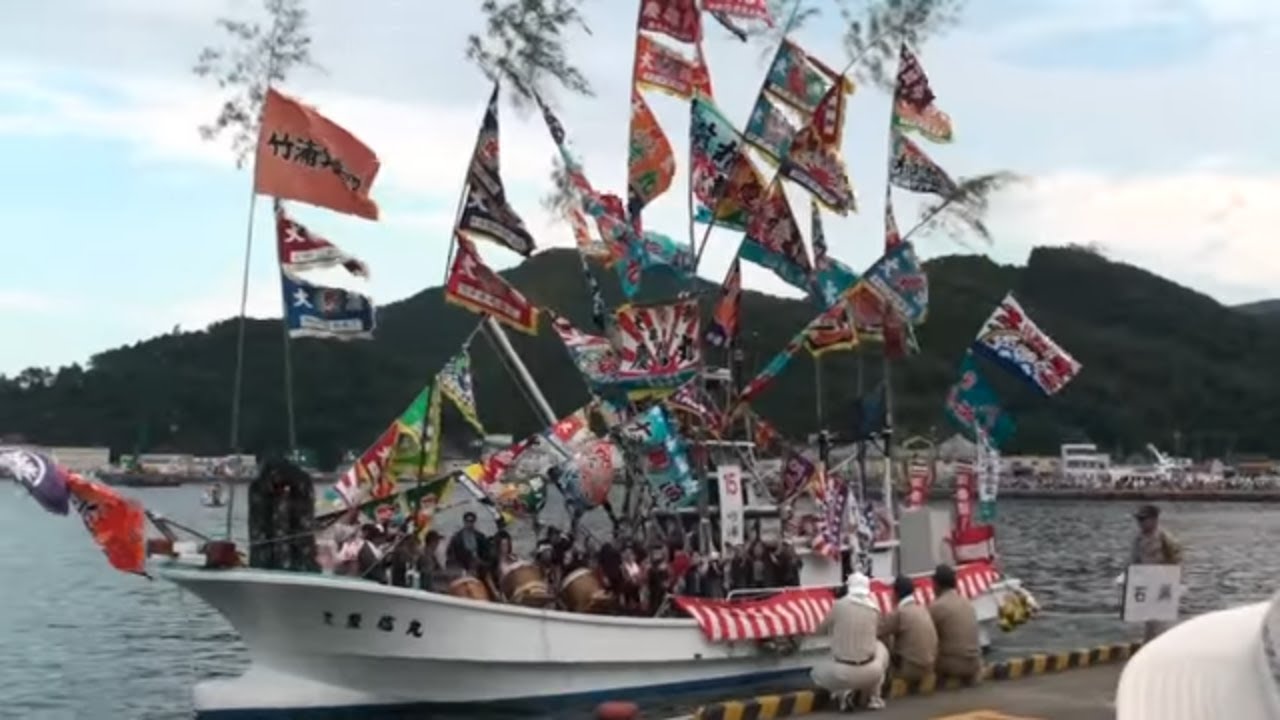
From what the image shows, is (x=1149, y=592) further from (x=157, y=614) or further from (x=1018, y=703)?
(x=157, y=614)

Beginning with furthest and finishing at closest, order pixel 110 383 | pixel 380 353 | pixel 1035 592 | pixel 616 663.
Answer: pixel 110 383
pixel 380 353
pixel 1035 592
pixel 616 663

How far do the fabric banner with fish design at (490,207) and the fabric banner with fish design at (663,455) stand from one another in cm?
327

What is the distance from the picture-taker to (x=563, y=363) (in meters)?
82.9

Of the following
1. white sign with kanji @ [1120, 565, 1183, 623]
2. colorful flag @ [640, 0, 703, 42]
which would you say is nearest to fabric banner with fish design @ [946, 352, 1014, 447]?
colorful flag @ [640, 0, 703, 42]

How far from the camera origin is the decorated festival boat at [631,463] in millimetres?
21156

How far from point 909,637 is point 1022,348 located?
8.56 m

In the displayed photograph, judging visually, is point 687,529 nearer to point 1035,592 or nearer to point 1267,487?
point 1035,592

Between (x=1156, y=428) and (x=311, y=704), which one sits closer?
(x=311, y=704)

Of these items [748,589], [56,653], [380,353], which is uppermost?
[380,353]

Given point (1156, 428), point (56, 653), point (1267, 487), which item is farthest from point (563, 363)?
point (1156, 428)

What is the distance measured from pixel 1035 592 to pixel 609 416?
95.1ft

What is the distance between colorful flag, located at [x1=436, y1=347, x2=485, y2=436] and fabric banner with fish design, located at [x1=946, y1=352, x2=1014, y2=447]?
309 inches

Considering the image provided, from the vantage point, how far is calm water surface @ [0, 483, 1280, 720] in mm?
30281

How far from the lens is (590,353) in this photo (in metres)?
26.5
